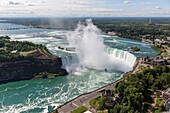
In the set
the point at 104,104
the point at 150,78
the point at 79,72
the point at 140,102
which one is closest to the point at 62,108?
the point at 104,104

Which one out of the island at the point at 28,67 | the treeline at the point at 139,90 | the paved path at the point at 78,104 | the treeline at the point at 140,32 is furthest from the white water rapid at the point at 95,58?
the treeline at the point at 140,32

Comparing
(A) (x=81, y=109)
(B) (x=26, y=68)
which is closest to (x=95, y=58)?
(B) (x=26, y=68)

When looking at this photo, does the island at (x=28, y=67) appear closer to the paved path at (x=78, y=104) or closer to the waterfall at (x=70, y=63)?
the waterfall at (x=70, y=63)

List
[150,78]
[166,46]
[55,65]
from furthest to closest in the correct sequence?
[166,46] < [55,65] < [150,78]

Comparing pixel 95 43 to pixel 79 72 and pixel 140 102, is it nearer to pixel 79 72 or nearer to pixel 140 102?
pixel 79 72

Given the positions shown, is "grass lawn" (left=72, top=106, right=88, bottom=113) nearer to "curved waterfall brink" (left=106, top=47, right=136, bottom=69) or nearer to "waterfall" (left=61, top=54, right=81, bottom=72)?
"waterfall" (left=61, top=54, right=81, bottom=72)

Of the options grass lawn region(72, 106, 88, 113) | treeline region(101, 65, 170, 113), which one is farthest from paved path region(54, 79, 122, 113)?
treeline region(101, 65, 170, 113)

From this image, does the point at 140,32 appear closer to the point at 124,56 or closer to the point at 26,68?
the point at 124,56
